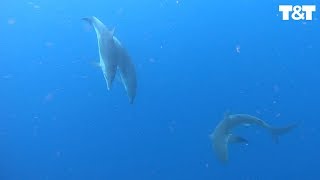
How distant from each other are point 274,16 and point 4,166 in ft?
5.31

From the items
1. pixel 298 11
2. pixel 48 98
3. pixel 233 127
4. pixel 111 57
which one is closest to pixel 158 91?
pixel 111 57

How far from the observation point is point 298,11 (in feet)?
6.97

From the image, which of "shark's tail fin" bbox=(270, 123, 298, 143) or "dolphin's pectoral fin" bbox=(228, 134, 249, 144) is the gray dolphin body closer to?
"dolphin's pectoral fin" bbox=(228, 134, 249, 144)

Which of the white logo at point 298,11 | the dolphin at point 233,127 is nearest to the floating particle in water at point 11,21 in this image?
the dolphin at point 233,127

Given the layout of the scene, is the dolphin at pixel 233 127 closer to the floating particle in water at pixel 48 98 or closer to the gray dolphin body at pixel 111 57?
the gray dolphin body at pixel 111 57

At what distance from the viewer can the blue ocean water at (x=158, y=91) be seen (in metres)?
2.21

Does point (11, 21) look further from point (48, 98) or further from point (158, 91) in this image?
point (158, 91)

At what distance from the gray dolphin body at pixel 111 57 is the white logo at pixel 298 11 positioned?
0.76 meters

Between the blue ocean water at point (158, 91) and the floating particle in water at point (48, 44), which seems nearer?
the blue ocean water at point (158, 91)

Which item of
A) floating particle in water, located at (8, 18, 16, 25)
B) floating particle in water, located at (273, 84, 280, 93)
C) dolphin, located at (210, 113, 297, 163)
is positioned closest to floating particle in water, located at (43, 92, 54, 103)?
floating particle in water, located at (8, 18, 16, 25)

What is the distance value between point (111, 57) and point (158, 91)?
1.01ft

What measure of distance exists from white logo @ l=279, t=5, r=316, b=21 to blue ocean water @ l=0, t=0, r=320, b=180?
24 mm

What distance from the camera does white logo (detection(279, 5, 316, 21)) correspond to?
83.1 inches

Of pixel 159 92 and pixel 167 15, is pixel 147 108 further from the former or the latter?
pixel 167 15
